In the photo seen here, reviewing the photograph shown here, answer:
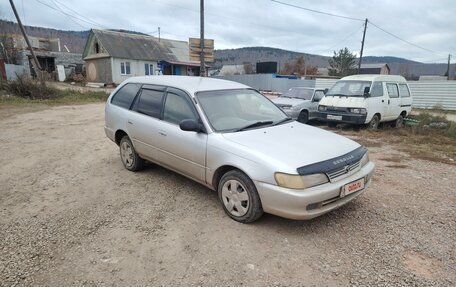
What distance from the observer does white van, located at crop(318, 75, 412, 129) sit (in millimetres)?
9594

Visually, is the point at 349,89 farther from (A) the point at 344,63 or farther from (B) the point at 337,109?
(A) the point at 344,63

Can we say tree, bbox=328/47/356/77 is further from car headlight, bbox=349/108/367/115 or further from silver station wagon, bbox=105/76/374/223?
silver station wagon, bbox=105/76/374/223

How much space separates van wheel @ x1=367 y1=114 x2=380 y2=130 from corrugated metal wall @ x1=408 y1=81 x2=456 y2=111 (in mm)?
11950

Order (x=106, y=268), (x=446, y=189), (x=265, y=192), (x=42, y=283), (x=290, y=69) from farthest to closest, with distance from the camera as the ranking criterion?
(x=290, y=69), (x=446, y=189), (x=265, y=192), (x=106, y=268), (x=42, y=283)

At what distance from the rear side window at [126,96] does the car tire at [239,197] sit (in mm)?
2507

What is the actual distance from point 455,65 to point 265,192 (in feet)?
235

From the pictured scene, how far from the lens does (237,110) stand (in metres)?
4.38

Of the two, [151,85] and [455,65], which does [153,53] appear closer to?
[151,85]

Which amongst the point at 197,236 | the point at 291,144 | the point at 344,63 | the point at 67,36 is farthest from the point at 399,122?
the point at 67,36

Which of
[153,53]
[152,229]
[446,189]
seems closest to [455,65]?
[153,53]

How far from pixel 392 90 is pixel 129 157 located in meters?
9.23

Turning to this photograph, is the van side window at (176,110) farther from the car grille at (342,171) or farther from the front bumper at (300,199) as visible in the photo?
the car grille at (342,171)

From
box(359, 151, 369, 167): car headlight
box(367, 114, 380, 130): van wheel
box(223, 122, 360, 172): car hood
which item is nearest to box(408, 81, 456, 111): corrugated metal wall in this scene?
box(367, 114, 380, 130): van wheel

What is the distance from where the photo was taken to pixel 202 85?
15.1 feet
